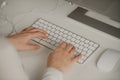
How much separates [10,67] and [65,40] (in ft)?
0.95

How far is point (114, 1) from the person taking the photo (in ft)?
3.41

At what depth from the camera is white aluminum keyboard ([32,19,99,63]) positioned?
3.32 feet

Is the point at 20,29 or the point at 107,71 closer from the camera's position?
the point at 107,71

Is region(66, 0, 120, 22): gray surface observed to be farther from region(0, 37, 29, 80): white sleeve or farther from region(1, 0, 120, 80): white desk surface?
region(0, 37, 29, 80): white sleeve

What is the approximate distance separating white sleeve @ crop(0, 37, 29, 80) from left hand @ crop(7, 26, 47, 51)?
159 mm

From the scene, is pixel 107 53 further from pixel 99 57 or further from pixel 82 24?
pixel 82 24

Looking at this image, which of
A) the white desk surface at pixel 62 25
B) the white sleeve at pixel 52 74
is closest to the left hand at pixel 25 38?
the white desk surface at pixel 62 25

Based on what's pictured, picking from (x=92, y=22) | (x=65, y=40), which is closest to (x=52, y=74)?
(x=65, y=40)

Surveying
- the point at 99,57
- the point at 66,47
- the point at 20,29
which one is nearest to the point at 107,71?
the point at 99,57

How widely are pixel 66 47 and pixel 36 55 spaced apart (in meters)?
0.12

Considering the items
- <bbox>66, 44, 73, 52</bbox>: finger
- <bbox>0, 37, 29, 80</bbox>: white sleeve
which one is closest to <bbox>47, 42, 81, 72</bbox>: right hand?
<bbox>66, 44, 73, 52</bbox>: finger

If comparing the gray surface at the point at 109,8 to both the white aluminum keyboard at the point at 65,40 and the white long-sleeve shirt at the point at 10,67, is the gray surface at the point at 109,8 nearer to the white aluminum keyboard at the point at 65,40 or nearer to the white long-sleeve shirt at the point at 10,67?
the white aluminum keyboard at the point at 65,40

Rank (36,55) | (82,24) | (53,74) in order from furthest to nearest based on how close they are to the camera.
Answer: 1. (82,24)
2. (36,55)
3. (53,74)

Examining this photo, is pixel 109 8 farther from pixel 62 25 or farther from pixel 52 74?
pixel 52 74
